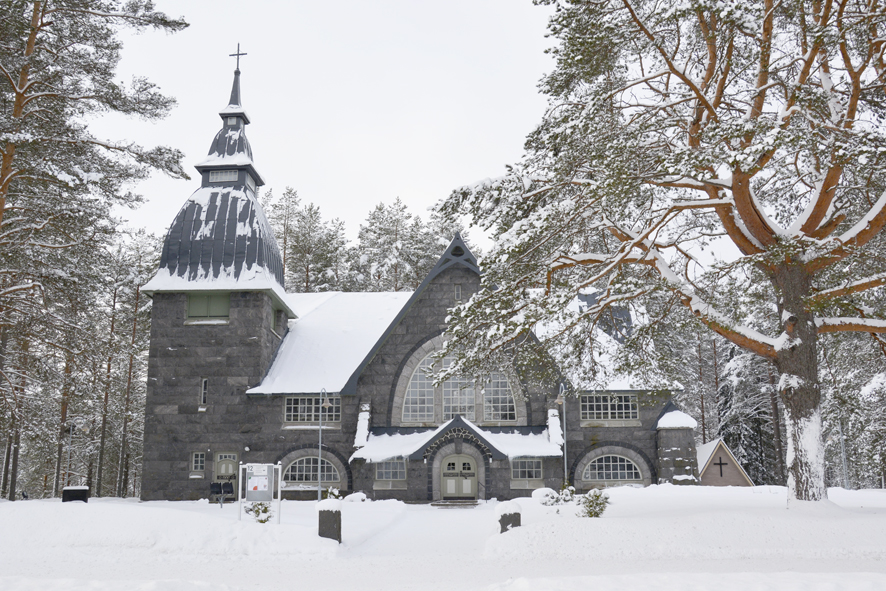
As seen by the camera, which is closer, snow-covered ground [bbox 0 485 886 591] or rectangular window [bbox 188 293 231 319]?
snow-covered ground [bbox 0 485 886 591]

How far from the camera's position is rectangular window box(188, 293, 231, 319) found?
2858cm

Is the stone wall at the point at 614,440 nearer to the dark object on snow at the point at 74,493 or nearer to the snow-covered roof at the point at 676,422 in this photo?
the snow-covered roof at the point at 676,422

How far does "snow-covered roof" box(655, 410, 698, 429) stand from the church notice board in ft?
48.4

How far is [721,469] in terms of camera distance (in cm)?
2770

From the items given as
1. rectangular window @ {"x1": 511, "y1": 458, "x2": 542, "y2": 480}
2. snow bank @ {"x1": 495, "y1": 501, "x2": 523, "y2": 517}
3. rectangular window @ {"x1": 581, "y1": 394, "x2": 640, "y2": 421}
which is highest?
rectangular window @ {"x1": 581, "y1": 394, "x2": 640, "y2": 421}

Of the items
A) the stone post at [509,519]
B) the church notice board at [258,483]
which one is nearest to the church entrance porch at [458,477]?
the church notice board at [258,483]

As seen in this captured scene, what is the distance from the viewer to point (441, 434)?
24844 millimetres

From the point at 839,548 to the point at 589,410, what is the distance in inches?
589

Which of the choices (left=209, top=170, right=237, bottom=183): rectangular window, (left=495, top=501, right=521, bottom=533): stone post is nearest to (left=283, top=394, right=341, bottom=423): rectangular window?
(left=209, top=170, right=237, bottom=183): rectangular window

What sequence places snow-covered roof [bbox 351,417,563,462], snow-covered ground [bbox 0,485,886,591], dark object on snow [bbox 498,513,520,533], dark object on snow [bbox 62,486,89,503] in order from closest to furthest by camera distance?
snow-covered ground [bbox 0,485,886,591]
dark object on snow [bbox 498,513,520,533]
dark object on snow [bbox 62,486,89,503]
snow-covered roof [bbox 351,417,563,462]

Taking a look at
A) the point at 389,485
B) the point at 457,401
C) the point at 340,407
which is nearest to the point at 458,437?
the point at 457,401

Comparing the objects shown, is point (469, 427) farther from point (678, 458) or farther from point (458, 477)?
point (678, 458)

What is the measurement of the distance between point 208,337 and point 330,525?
16587 mm

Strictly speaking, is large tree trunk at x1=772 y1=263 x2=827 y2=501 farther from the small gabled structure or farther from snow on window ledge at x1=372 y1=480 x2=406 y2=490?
snow on window ledge at x1=372 y1=480 x2=406 y2=490
